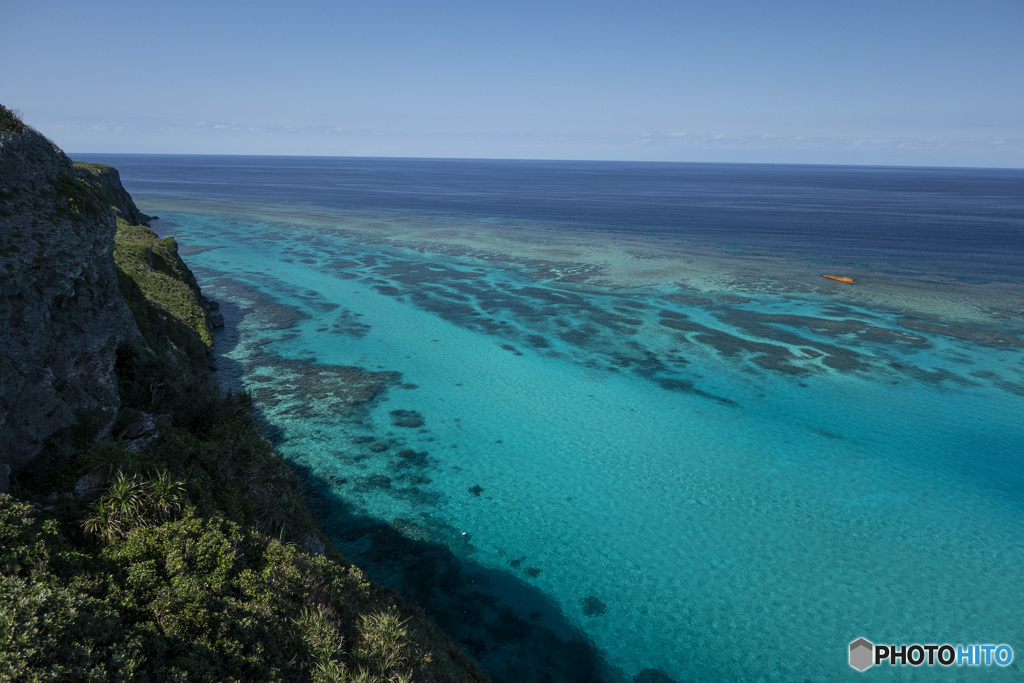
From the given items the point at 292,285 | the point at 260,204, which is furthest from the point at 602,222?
the point at 260,204

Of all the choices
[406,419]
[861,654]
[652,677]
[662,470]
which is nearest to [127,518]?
[652,677]

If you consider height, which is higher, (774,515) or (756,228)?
(756,228)

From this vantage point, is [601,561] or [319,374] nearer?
[601,561]

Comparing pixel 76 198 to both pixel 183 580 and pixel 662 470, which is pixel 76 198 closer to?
pixel 183 580

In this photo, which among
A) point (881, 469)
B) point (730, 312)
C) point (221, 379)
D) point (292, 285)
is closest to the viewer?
point (881, 469)

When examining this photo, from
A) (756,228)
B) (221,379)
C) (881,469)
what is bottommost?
(881,469)

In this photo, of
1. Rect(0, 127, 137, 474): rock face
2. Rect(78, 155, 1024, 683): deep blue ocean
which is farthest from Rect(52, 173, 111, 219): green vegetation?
Rect(78, 155, 1024, 683): deep blue ocean

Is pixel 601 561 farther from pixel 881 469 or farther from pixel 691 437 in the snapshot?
pixel 881 469

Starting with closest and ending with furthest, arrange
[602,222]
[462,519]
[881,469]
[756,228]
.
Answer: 1. [462,519]
2. [881,469]
3. [756,228]
4. [602,222]
